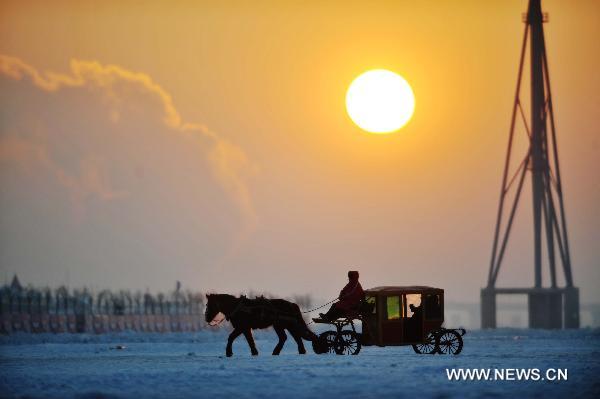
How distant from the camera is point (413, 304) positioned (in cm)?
3628

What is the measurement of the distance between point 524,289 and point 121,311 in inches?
1856

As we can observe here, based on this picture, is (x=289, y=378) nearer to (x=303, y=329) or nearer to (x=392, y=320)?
(x=392, y=320)

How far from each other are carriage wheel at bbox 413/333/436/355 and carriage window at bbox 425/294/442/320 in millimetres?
756

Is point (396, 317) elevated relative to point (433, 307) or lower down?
lower down

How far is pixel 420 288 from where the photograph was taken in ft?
119

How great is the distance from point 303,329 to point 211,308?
2.85 meters

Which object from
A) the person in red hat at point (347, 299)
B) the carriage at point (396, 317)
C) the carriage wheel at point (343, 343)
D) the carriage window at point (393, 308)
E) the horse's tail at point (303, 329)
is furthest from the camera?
the horse's tail at point (303, 329)

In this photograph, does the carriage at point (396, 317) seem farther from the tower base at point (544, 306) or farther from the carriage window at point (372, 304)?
the tower base at point (544, 306)

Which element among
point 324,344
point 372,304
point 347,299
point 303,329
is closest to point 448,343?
point 372,304

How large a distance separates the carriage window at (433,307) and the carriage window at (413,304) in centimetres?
24

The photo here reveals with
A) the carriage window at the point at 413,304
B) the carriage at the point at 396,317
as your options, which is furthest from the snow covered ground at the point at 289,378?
the carriage window at the point at 413,304

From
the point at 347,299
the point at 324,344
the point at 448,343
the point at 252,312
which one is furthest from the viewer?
the point at 448,343

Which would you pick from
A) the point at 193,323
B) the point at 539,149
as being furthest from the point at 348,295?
the point at 193,323

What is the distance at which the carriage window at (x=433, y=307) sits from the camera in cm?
3597
